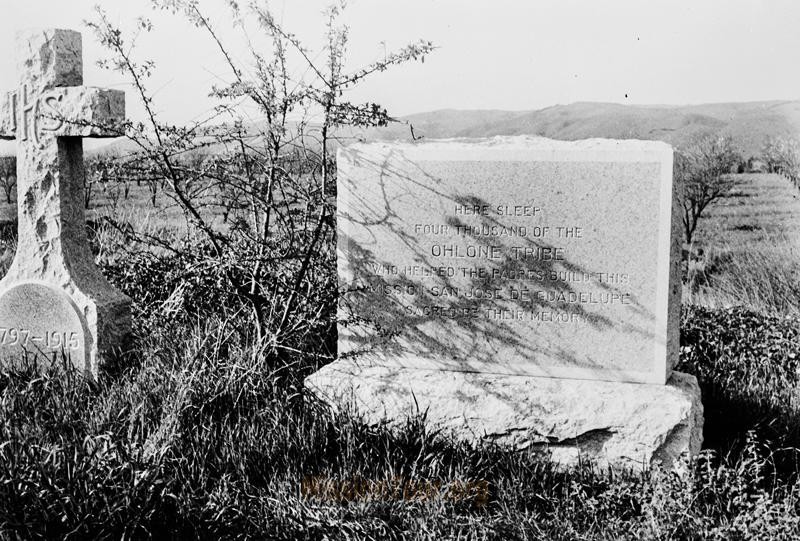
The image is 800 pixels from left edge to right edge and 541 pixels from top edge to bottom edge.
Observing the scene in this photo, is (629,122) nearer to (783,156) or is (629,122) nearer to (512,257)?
(783,156)

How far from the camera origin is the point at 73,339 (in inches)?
210

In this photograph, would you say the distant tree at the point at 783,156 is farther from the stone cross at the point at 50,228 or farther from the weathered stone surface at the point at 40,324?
the weathered stone surface at the point at 40,324

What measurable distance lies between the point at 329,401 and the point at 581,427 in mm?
1293

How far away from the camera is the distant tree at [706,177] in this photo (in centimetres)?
1259

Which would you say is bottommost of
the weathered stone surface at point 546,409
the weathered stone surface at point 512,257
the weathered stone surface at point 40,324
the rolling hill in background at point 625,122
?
the weathered stone surface at point 546,409

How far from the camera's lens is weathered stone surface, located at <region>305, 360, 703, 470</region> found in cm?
421

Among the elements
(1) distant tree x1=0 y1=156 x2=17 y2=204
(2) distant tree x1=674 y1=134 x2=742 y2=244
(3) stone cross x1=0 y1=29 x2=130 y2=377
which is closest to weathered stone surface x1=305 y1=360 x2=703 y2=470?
(3) stone cross x1=0 y1=29 x2=130 y2=377

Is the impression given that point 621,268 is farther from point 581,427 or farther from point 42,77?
point 42,77

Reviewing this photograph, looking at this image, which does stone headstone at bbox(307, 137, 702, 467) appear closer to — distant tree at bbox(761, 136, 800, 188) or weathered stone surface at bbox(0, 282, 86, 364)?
weathered stone surface at bbox(0, 282, 86, 364)

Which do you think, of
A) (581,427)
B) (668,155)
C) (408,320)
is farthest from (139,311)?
(668,155)

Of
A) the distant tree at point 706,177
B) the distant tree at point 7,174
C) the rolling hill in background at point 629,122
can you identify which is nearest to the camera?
the distant tree at point 7,174

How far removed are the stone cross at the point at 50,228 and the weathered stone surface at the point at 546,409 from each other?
1.57 meters

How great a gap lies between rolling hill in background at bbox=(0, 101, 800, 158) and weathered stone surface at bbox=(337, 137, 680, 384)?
8.79 meters

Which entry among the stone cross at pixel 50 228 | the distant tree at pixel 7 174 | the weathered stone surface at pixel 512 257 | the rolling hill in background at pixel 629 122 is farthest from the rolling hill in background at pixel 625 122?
the weathered stone surface at pixel 512 257
